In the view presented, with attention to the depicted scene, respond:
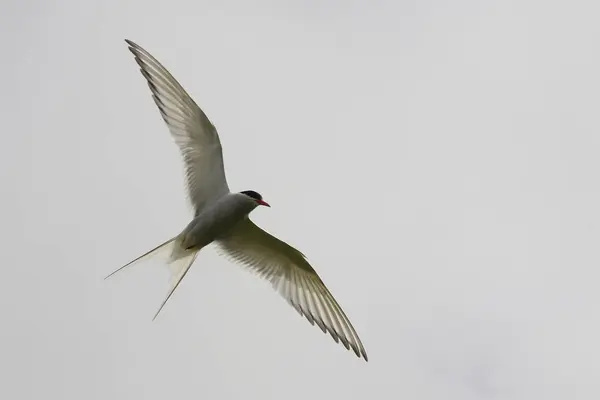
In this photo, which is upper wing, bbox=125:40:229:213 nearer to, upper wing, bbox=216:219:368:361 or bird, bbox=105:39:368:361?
bird, bbox=105:39:368:361

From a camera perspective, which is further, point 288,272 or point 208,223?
point 288,272

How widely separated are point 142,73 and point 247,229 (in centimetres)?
231

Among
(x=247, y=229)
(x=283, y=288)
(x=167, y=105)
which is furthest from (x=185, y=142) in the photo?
(x=283, y=288)

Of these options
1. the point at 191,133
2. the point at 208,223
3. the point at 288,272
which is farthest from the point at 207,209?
the point at 288,272

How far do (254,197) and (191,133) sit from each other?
1.06 m

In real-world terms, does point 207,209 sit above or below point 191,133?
below

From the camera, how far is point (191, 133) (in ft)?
39.9

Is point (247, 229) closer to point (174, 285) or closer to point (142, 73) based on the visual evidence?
point (174, 285)

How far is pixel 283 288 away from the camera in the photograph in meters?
13.1

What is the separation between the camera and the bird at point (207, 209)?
1195 centimetres

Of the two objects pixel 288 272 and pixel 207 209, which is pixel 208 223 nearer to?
pixel 207 209

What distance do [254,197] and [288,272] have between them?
56.1 inches

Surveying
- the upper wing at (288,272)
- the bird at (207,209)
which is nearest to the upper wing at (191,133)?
the bird at (207,209)

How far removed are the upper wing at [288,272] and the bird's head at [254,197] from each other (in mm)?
394
